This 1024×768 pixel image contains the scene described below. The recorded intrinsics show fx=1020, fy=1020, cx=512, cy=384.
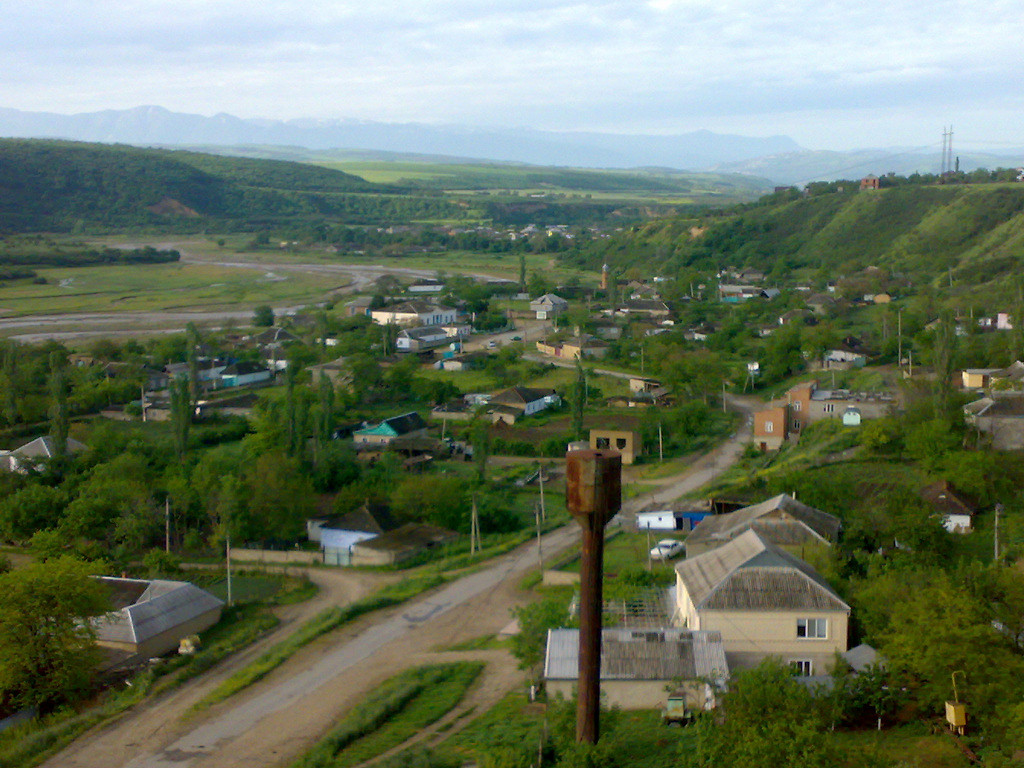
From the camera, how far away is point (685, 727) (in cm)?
1135

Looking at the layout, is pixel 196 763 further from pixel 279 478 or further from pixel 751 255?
pixel 751 255

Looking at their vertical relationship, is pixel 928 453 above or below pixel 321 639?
above

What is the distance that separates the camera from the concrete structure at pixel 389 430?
2700cm

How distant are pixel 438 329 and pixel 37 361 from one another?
1667 cm

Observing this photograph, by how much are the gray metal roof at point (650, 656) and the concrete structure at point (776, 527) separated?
4185 millimetres

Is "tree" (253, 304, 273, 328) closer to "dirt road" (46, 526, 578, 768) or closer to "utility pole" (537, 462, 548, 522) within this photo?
"utility pole" (537, 462, 548, 522)

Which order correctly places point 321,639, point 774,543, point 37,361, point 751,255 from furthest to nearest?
point 751,255 < point 37,361 < point 774,543 < point 321,639

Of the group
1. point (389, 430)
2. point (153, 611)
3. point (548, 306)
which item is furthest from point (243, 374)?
point (153, 611)

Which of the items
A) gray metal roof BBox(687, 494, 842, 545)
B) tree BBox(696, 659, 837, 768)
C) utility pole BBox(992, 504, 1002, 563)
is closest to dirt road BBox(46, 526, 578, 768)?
gray metal roof BBox(687, 494, 842, 545)

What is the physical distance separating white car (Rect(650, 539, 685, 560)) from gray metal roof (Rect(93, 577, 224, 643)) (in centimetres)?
746

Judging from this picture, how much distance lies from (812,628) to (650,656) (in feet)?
8.14

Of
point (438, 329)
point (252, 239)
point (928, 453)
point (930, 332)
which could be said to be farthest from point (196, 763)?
point (252, 239)

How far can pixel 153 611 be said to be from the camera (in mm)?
15492

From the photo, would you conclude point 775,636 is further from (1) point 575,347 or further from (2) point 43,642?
(1) point 575,347
